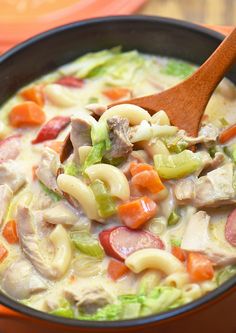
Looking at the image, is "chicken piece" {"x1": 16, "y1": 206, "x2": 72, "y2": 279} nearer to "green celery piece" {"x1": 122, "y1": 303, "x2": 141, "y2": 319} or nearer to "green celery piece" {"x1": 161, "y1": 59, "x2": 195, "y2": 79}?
"green celery piece" {"x1": 122, "y1": 303, "x2": 141, "y2": 319}

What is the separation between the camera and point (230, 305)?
2354 millimetres

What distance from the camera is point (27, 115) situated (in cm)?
321

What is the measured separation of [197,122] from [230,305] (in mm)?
836

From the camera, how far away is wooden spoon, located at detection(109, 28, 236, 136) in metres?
2.88

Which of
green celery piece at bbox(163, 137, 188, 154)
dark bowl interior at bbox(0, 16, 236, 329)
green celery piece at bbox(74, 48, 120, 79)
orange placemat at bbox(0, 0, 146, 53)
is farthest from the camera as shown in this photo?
orange placemat at bbox(0, 0, 146, 53)

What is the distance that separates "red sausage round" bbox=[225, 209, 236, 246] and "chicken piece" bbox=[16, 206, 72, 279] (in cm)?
59

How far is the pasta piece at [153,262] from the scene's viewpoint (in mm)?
2475

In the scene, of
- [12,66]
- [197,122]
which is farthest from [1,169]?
[197,122]

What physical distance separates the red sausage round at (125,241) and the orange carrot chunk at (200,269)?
0.16m

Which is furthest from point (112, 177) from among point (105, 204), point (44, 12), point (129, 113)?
point (44, 12)

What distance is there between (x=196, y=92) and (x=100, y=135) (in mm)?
493

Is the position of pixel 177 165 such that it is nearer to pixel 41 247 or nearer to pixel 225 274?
pixel 225 274

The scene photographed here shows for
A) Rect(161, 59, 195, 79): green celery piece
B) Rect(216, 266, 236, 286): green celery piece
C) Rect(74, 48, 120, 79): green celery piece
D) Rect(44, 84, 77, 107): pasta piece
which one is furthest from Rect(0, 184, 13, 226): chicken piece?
Rect(161, 59, 195, 79): green celery piece

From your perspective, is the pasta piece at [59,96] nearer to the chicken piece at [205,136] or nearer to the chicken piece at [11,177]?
the chicken piece at [11,177]
